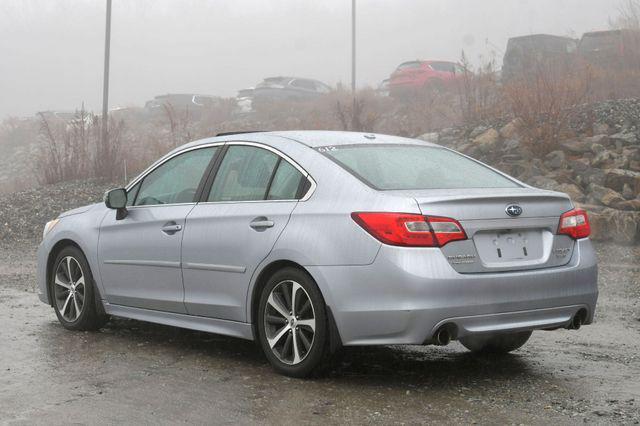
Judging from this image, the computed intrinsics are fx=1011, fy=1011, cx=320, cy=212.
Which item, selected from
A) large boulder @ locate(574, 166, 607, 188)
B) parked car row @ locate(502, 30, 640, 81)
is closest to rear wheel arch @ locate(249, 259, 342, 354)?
large boulder @ locate(574, 166, 607, 188)

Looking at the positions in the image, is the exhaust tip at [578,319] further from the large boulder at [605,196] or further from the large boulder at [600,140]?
the large boulder at [600,140]

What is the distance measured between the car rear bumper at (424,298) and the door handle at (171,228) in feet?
4.94

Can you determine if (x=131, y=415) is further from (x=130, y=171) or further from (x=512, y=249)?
(x=130, y=171)

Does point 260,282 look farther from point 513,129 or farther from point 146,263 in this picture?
point 513,129

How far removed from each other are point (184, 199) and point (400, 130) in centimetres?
1680

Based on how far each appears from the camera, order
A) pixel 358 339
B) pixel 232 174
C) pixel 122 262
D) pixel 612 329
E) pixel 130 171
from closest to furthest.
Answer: pixel 358 339, pixel 232 174, pixel 122 262, pixel 612 329, pixel 130 171

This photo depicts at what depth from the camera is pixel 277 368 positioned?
20.3 feet

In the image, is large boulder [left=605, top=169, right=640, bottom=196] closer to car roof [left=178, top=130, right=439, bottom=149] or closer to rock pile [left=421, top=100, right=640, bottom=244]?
rock pile [left=421, top=100, right=640, bottom=244]

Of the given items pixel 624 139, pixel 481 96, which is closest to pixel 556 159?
pixel 624 139

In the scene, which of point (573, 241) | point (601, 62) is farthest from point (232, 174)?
point (601, 62)

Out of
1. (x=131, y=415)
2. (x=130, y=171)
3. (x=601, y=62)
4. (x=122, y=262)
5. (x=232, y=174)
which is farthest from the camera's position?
(x=601, y=62)

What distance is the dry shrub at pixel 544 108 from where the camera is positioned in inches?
700

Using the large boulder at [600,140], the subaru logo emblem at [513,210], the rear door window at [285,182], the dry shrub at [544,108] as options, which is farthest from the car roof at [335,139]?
the large boulder at [600,140]

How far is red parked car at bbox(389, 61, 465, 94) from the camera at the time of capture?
32.6 meters
